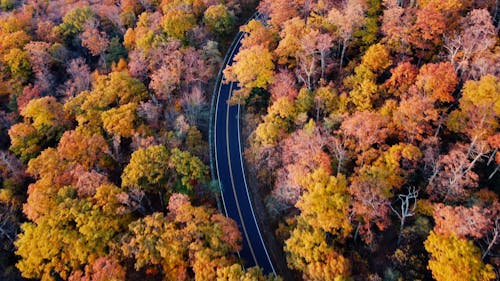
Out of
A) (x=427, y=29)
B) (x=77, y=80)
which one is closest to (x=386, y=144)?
(x=427, y=29)

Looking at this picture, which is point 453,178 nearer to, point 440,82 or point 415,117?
point 415,117

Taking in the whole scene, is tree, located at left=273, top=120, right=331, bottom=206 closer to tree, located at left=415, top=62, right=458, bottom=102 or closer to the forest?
the forest

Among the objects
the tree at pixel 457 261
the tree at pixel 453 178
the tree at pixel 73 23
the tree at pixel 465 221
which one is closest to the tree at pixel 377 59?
the tree at pixel 453 178

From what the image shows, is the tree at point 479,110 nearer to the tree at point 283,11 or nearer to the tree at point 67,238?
the tree at point 283,11

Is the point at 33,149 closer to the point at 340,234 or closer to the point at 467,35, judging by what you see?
the point at 340,234

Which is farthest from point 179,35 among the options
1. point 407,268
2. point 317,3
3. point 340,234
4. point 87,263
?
point 407,268

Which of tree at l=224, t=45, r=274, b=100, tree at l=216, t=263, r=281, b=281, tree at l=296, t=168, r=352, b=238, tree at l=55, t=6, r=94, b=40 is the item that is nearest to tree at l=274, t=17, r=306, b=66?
tree at l=224, t=45, r=274, b=100
